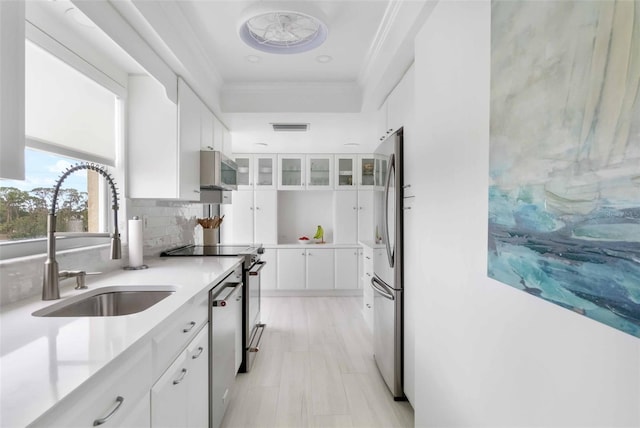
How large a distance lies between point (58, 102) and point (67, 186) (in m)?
0.45

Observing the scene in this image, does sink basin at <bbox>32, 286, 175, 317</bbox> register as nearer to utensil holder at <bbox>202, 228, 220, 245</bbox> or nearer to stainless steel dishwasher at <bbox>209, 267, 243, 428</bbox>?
stainless steel dishwasher at <bbox>209, 267, 243, 428</bbox>

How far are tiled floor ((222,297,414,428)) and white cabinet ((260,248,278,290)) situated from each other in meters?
1.13

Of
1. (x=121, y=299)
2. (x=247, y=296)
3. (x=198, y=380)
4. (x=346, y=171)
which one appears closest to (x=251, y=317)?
(x=247, y=296)

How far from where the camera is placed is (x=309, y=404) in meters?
2.27

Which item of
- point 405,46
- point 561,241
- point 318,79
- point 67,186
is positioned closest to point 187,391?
point 67,186

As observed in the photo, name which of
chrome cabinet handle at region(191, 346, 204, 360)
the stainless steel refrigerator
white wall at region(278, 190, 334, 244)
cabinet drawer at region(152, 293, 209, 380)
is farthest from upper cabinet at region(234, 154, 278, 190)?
chrome cabinet handle at region(191, 346, 204, 360)

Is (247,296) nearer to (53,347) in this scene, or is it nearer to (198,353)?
(198,353)

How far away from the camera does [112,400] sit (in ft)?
2.83

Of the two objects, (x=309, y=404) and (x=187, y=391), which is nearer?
(x=187, y=391)

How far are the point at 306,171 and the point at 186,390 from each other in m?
4.12

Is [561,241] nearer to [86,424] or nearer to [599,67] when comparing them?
[599,67]

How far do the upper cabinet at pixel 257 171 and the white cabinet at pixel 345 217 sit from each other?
1.04 meters

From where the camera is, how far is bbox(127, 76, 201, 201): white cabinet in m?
2.34

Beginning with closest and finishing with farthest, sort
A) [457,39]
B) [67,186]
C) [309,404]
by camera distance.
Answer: [457,39], [67,186], [309,404]
